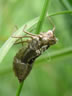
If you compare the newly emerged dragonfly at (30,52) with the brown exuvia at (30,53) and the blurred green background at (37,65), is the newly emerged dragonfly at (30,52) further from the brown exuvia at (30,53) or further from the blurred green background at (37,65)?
the blurred green background at (37,65)

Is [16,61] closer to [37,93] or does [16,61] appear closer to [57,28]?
[57,28]

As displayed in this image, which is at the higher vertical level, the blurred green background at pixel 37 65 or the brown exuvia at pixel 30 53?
the brown exuvia at pixel 30 53

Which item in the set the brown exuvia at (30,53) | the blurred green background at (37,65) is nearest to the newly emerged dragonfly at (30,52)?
the brown exuvia at (30,53)

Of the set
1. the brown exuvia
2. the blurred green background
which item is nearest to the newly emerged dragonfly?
the brown exuvia

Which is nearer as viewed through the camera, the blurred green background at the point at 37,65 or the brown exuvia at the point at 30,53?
the brown exuvia at the point at 30,53

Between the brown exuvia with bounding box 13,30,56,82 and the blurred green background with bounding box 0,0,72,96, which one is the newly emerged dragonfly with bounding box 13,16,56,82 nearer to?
the brown exuvia with bounding box 13,30,56,82

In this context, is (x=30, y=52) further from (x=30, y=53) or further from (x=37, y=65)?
(x=37, y=65)

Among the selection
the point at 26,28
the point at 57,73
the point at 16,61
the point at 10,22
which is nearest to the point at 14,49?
the point at 10,22

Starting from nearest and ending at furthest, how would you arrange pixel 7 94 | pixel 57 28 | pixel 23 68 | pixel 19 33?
pixel 19 33 < pixel 23 68 < pixel 57 28 < pixel 7 94
